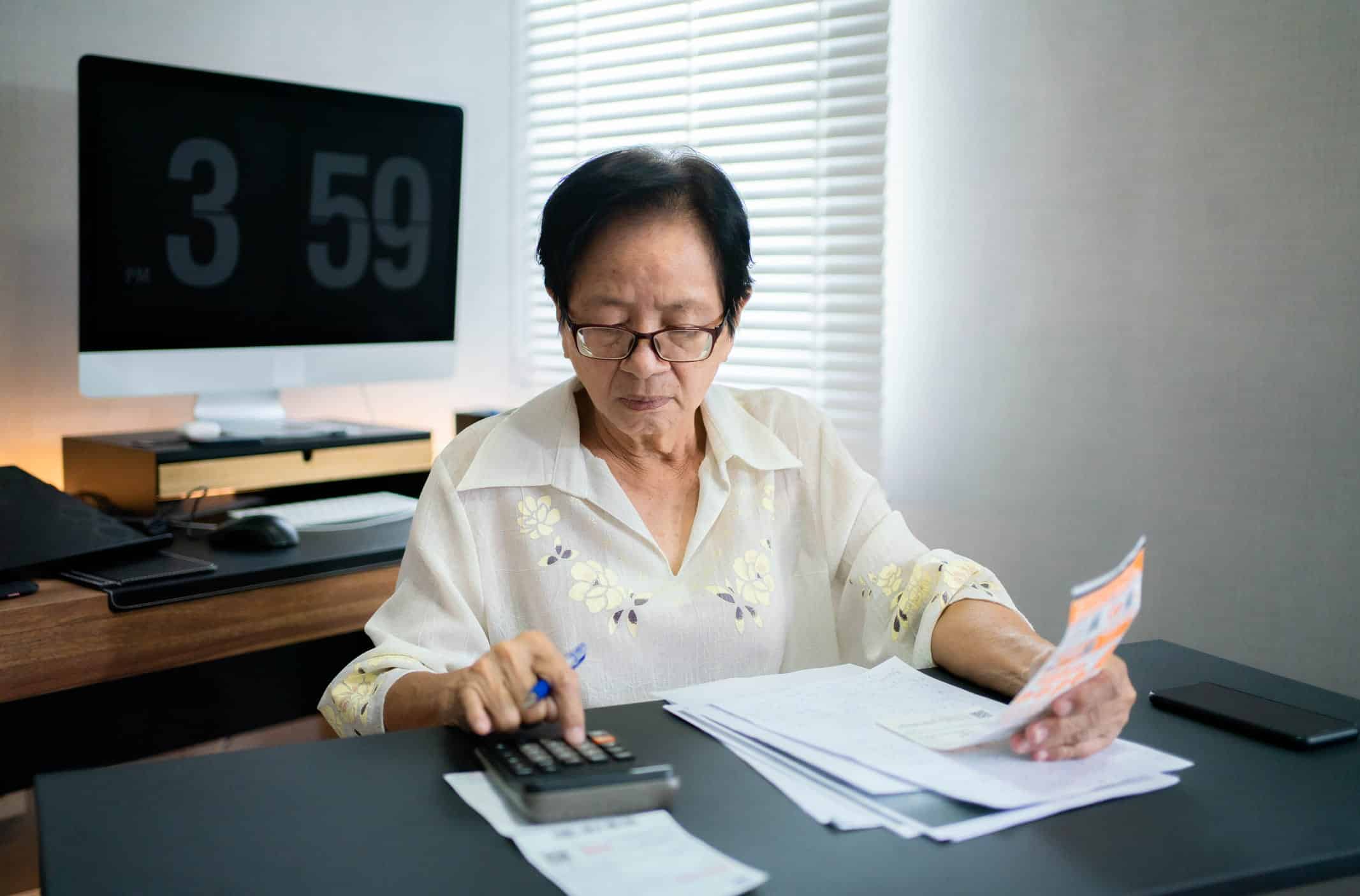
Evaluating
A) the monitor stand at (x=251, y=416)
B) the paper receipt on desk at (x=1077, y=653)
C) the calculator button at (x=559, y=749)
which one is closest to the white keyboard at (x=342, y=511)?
the monitor stand at (x=251, y=416)

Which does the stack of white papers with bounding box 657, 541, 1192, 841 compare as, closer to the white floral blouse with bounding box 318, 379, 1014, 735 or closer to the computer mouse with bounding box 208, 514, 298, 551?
the white floral blouse with bounding box 318, 379, 1014, 735

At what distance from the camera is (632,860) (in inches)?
31.1

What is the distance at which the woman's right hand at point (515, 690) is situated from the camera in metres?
1.00

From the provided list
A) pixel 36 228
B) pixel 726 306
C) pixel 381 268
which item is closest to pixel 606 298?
pixel 726 306

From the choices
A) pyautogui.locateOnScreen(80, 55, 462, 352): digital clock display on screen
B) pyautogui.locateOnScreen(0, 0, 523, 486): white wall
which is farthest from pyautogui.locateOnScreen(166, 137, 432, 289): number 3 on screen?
pyautogui.locateOnScreen(0, 0, 523, 486): white wall

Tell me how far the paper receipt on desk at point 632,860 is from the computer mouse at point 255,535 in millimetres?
1352

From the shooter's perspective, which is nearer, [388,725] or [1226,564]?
[388,725]

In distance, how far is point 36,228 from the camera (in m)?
2.39

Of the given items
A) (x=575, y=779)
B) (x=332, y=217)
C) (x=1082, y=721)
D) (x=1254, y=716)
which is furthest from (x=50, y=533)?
(x=1254, y=716)

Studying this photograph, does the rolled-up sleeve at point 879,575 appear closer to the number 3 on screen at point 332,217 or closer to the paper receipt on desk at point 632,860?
the paper receipt on desk at point 632,860

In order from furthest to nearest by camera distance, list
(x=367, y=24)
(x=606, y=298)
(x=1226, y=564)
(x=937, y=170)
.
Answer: (x=367, y=24), (x=937, y=170), (x=1226, y=564), (x=606, y=298)

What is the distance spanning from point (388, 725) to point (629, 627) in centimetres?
34

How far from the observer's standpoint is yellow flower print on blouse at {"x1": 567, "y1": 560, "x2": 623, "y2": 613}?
1396 millimetres

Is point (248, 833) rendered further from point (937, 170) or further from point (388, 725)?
point (937, 170)
